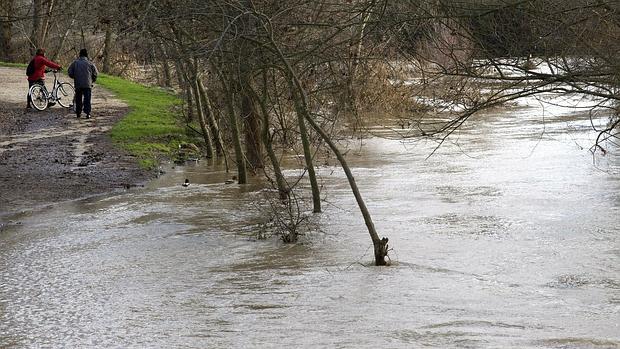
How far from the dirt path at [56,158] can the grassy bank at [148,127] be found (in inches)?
15.9

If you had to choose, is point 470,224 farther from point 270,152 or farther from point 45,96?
point 45,96

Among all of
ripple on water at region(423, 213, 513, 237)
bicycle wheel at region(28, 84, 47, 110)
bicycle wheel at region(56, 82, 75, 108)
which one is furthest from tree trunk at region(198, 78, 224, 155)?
bicycle wheel at region(56, 82, 75, 108)

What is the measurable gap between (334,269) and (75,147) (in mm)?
12730

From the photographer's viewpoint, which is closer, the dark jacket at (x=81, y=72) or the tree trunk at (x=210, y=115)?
the tree trunk at (x=210, y=115)

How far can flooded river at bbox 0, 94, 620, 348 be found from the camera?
406 inches

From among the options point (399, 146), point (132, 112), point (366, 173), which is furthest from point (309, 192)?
point (132, 112)

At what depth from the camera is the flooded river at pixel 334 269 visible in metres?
10.3

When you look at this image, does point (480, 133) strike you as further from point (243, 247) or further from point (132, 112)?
point (243, 247)

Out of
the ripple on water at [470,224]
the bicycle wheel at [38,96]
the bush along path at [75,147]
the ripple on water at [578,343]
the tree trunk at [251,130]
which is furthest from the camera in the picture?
the bicycle wheel at [38,96]

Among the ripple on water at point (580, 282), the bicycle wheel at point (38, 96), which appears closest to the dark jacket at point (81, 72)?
the bicycle wheel at point (38, 96)

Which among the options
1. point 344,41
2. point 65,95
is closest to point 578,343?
point 344,41

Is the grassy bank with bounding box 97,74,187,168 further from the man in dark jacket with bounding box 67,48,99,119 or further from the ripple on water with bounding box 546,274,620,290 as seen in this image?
the ripple on water with bounding box 546,274,620,290

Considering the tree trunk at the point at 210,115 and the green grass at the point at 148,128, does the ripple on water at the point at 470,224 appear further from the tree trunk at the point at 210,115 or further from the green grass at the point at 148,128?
the green grass at the point at 148,128

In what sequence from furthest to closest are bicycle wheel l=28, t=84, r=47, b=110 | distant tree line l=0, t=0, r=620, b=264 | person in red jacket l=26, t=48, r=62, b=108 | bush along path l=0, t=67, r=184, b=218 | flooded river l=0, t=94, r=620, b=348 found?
bicycle wheel l=28, t=84, r=47, b=110
person in red jacket l=26, t=48, r=62, b=108
bush along path l=0, t=67, r=184, b=218
distant tree line l=0, t=0, r=620, b=264
flooded river l=0, t=94, r=620, b=348
